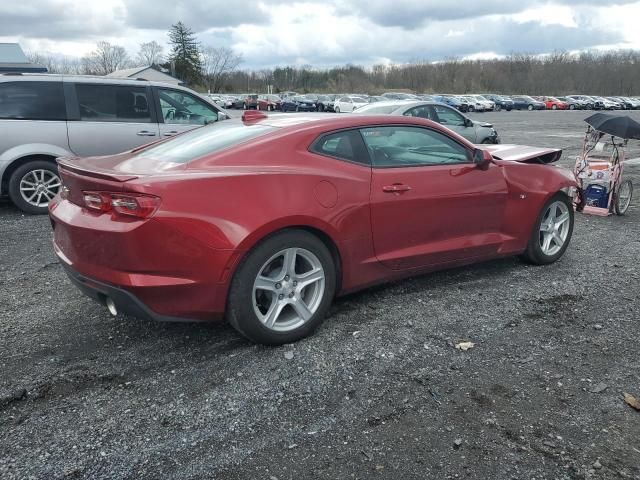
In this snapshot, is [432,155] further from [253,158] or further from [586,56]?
[586,56]

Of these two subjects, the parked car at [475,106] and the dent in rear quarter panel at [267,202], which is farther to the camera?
the parked car at [475,106]

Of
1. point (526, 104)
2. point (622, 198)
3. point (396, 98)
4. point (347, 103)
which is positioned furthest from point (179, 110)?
point (526, 104)

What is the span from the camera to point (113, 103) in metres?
7.80

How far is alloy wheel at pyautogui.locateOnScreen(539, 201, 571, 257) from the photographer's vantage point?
5.35m

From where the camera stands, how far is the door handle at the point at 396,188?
3987mm

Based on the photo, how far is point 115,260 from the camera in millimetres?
3141

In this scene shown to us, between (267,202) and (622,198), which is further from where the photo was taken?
(622,198)

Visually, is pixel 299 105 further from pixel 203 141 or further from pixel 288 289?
pixel 288 289

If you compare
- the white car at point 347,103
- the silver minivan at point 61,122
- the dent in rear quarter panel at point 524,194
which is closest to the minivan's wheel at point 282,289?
the dent in rear quarter panel at point 524,194

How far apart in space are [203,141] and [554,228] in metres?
3.46

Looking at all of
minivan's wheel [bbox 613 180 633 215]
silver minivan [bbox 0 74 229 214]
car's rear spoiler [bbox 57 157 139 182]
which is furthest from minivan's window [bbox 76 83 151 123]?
minivan's wheel [bbox 613 180 633 215]

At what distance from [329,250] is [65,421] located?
6.10 feet

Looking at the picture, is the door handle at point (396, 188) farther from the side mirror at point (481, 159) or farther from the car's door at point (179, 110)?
the car's door at point (179, 110)

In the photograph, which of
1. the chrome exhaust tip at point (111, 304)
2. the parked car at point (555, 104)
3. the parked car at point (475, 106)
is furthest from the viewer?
the parked car at point (555, 104)
